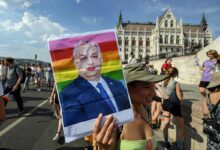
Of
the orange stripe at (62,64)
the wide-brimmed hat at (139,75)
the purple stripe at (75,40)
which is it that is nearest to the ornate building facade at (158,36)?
the wide-brimmed hat at (139,75)

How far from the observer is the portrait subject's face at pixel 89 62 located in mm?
1443

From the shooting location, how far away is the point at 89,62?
1468mm

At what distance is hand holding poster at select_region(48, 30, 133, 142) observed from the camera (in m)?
1.40

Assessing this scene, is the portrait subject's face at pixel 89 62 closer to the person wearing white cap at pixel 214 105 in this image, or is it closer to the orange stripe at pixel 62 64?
the orange stripe at pixel 62 64

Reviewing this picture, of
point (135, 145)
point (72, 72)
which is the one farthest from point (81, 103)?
point (135, 145)

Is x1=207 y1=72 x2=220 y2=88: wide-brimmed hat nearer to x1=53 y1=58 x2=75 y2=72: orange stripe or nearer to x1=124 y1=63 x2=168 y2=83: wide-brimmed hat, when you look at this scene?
x1=124 y1=63 x2=168 y2=83: wide-brimmed hat

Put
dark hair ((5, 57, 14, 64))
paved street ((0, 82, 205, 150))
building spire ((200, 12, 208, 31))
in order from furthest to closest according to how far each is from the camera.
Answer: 1. building spire ((200, 12, 208, 31))
2. dark hair ((5, 57, 14, 64))
3. paved street ((0, 82, 205, 150))

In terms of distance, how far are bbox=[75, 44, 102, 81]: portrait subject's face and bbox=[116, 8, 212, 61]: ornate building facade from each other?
106m

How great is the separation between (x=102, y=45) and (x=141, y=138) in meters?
0.88

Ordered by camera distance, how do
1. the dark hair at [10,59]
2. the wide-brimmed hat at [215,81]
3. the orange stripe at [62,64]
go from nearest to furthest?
the orange stripe at [62,64]
the wide-brimmed hat at [215,81]
the dark hair at [10,59]

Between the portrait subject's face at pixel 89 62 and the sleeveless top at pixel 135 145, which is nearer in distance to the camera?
the portrait subject's face at pixel 89 62

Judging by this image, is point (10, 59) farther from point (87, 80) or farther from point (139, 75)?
point (87, 80)

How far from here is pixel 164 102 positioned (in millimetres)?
5062

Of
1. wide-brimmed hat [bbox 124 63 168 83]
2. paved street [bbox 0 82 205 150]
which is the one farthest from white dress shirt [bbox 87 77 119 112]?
paved street [bbox 0 82 205 150]
